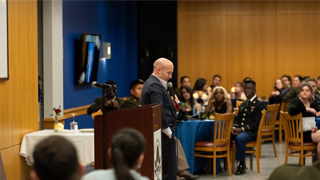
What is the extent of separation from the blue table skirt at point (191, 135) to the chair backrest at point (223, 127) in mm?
215

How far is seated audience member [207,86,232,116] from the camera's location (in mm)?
7316

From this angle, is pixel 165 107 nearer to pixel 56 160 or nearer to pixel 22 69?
pixel 22 69

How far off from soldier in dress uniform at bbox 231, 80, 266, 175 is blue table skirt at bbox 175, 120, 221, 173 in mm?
394

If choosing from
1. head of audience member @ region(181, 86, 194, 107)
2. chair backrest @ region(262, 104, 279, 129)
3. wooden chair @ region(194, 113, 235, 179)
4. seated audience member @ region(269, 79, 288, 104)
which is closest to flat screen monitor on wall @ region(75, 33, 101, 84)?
head of audience member @ region(181, 86, 194, 107)

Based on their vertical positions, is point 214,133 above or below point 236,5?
below

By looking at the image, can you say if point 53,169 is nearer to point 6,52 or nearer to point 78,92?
point 6,52

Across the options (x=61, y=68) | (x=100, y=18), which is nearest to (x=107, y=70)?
(x=100, y=18)

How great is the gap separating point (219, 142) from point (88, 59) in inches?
126

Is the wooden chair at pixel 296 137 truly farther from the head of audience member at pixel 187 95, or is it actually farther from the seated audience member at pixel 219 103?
the head of audience member at pixel 187 95

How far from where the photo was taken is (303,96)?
6.82 metres

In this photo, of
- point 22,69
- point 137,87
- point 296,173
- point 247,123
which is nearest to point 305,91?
point 247,123

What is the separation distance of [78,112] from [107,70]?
2332 mm

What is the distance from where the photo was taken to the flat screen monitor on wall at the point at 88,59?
8.02 m

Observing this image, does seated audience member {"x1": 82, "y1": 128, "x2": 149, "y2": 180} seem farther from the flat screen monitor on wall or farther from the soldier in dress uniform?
the flat screen monitor on wall
